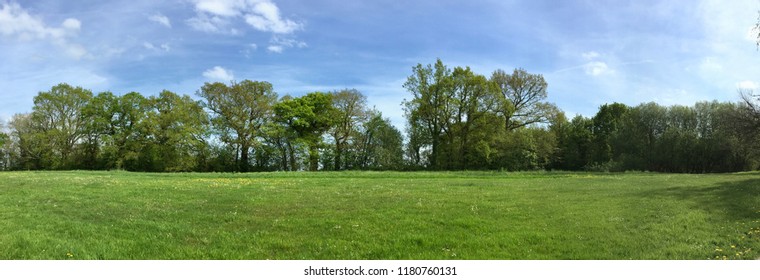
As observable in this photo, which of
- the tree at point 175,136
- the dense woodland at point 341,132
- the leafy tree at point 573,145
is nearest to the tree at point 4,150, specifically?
the dense woodland at point 341,132

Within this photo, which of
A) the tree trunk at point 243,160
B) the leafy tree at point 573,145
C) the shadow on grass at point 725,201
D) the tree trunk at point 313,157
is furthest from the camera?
the leafy tree at point 573,145

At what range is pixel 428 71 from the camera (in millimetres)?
68000

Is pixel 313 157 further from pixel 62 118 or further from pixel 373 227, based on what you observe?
pixel 373 227

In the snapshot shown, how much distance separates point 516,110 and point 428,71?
14.9 metres

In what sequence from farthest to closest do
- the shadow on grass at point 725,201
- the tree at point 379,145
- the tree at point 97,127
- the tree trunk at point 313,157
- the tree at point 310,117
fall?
the tree at point 379,145, the tree at point 310,117, the tree trunk at point 313,157, the tree at point 97,127, the shadow on grass at point 725,201

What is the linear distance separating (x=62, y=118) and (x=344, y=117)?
1537 inches

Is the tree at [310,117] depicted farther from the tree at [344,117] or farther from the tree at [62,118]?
the tree at [62,118]

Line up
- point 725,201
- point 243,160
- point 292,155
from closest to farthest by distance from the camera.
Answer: point 725,201, point 243,160, point 292,155

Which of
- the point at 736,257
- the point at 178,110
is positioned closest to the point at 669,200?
the point at 736,257

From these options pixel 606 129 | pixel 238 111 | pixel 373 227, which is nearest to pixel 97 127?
pixel 238 111

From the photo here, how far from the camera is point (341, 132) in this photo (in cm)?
7525

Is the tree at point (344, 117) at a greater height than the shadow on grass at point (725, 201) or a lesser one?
greater

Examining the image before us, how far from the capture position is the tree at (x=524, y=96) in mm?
71625

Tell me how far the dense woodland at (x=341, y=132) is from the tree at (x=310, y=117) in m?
0.16
